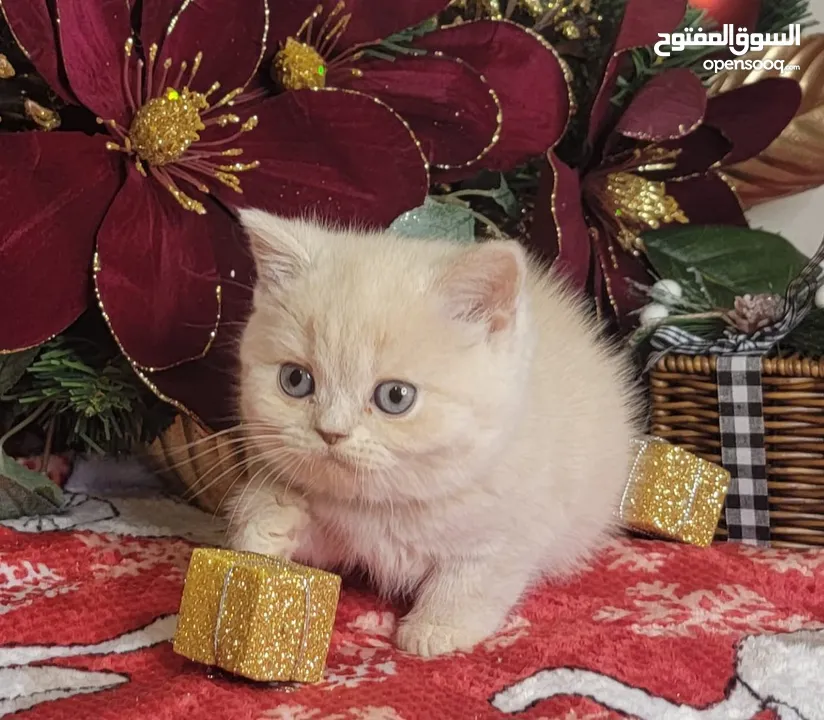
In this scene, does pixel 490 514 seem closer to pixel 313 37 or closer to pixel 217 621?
pixel 217 621

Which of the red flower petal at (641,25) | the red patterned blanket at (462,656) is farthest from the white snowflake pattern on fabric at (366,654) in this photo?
the red flower petal at (641,25)

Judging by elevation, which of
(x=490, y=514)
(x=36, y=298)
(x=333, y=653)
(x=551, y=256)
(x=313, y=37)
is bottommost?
(x=333, y=653)

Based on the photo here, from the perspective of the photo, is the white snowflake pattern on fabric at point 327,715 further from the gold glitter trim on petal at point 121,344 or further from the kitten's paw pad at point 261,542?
the gold glitter trim on petal at point 121,344

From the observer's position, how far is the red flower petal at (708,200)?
0.93m

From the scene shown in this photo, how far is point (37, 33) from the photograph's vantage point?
2.04 ft

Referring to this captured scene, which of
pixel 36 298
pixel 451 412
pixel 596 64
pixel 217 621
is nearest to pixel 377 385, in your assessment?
pixel 451 412

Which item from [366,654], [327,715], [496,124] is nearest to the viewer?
[327,715]

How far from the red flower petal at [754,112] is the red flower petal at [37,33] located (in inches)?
25.5

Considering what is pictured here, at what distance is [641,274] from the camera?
2.99 ft

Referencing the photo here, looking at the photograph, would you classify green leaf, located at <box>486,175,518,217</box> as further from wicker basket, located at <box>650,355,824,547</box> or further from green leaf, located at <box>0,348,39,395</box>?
green leaf, located at <box>0,348,39,395</box>

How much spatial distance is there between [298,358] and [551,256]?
1.20 ft

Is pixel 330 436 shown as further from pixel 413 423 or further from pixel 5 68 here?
pixel 5 68
